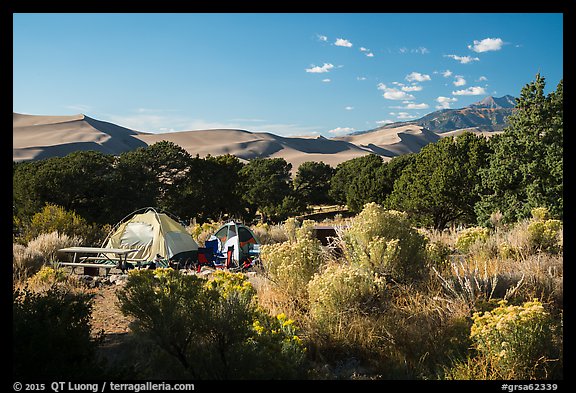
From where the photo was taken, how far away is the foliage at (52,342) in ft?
8.47

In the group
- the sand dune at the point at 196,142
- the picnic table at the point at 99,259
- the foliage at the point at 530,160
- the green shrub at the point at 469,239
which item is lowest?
the picnic table at the point at 99,259

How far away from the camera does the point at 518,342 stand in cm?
326

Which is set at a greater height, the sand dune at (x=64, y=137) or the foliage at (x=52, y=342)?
the sand dune at (x=64, y=137)

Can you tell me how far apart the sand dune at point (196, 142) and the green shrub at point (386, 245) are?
3220 inches

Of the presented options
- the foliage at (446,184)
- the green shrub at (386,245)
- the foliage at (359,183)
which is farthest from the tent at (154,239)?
the foliage at (359,183)

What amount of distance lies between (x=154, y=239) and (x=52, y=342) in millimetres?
7500

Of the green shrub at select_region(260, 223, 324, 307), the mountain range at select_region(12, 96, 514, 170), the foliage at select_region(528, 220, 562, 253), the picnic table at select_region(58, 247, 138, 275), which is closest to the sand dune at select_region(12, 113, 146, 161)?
the mountain range at select_region(12, 96, 514, 170)

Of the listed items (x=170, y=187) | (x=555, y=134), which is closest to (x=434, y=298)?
(x=555, y=134)

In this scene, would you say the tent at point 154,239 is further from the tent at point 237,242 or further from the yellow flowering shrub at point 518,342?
the yellow flowering shrub at point 518,342

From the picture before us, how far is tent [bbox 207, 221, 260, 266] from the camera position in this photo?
1071cm

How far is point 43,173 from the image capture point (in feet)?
52.9

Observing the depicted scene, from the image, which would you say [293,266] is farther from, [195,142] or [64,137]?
[195,142]
